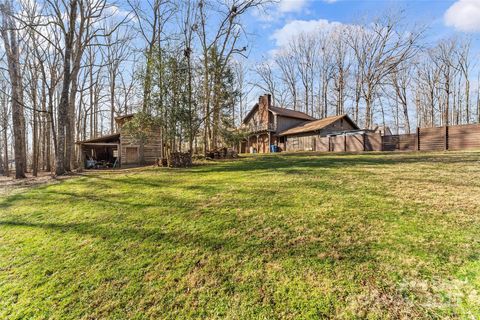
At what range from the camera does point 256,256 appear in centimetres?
312

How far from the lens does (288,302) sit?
236 centimetres

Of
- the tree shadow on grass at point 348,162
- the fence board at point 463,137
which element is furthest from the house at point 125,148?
the fence board at point 463,137

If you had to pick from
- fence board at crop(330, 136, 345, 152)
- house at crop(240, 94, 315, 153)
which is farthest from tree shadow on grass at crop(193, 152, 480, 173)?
house at crop(240, 94, 315, 153)

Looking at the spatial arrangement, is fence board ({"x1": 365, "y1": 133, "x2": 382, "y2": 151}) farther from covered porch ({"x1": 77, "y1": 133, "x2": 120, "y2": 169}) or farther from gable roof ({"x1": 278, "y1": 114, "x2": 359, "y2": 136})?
covered porch ({"x1": 77, "y1": 133, "x2": 120, "y2": 169})

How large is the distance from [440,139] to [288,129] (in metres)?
15.4

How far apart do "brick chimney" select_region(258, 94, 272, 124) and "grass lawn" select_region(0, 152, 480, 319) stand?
25057 millimetres

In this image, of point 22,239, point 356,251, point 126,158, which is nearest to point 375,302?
point 356,251

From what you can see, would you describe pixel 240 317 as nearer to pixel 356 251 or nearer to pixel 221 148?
pixel 356 251

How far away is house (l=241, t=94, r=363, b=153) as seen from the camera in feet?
80.3

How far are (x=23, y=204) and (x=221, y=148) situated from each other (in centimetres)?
1081

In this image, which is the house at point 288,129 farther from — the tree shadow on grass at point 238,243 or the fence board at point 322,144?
the tree shadow on grass at point 238,243

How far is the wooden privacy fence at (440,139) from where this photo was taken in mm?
14633

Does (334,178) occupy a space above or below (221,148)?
below

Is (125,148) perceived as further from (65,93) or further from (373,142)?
(373,142)
